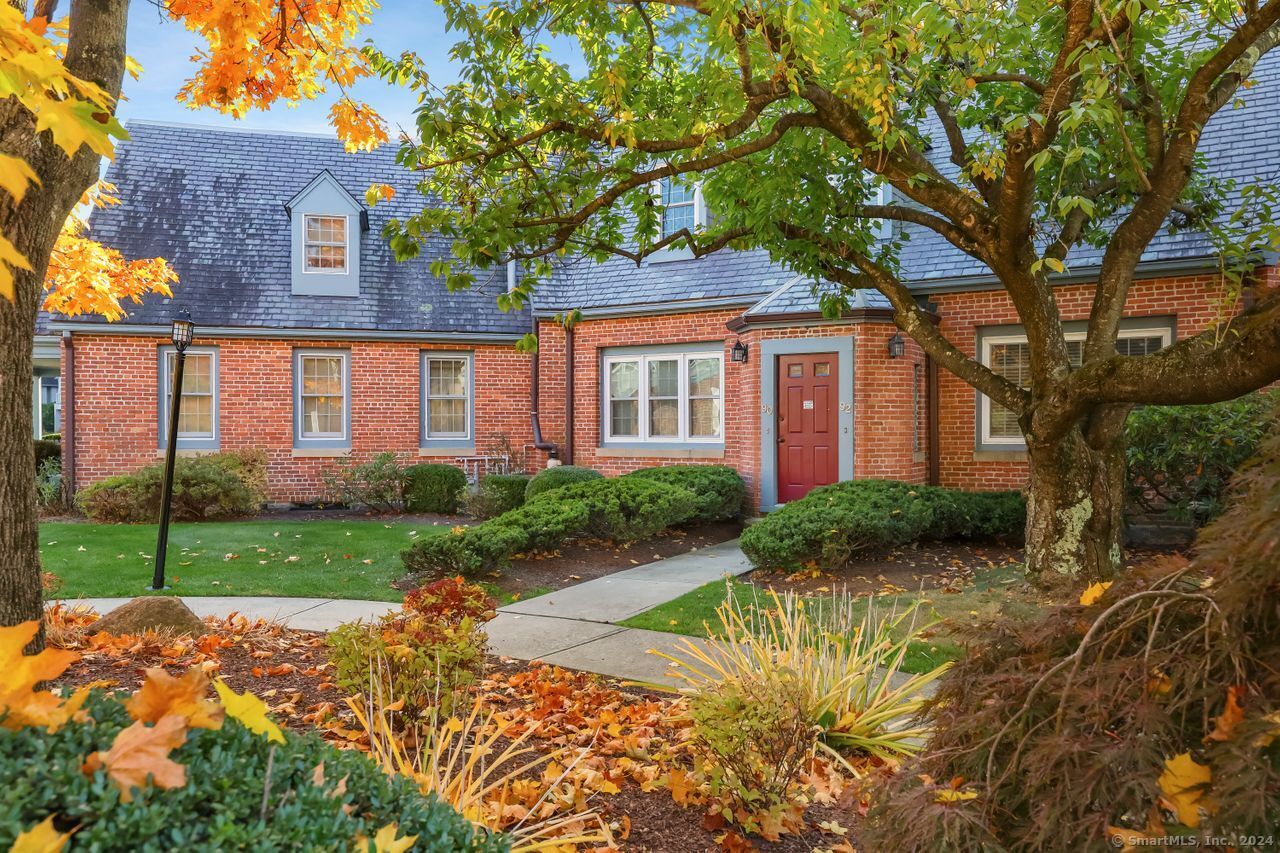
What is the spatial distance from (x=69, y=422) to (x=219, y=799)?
57.0 ft

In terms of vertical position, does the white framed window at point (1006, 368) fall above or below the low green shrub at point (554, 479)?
above

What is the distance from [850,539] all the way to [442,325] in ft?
35.1

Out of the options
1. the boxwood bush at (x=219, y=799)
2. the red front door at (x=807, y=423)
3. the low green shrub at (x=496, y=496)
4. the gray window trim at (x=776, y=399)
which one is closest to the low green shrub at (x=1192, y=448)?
the gray window trim at (x=776, y=399)

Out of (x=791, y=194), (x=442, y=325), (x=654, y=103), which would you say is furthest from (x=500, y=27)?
(x=442, y=325)

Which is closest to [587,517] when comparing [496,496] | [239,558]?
[239,558]

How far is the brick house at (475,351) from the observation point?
1299 cm

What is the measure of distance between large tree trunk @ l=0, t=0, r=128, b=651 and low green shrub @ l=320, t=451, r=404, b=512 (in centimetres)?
1224

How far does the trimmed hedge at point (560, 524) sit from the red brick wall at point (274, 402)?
20.9ft

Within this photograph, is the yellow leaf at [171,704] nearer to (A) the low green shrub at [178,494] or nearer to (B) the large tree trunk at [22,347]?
(B) the large tree trunk at [22,347]

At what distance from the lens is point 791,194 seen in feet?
26.4

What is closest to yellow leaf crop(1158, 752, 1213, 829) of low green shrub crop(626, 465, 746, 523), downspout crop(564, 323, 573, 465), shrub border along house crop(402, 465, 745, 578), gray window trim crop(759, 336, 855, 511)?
shrub border along house crop(402, 465, 745, 578)

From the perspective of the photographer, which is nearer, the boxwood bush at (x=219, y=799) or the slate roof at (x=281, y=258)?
the boxwood bush at (x=219, y=799)

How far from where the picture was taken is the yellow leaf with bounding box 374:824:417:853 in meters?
1.43

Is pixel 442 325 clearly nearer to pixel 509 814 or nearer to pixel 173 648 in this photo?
pixel 173 648
